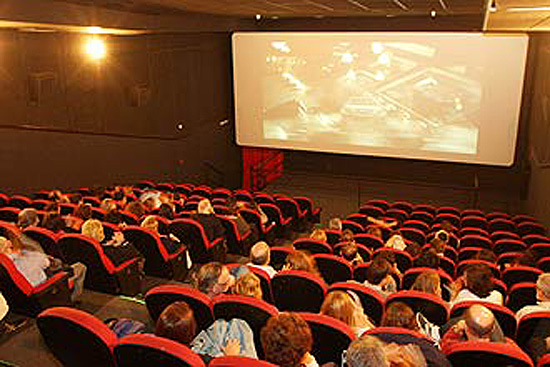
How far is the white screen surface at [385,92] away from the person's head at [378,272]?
23.6 feet

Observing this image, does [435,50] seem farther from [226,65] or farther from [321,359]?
[321,359]

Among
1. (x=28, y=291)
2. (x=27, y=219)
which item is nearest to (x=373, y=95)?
(x=27, y=219)

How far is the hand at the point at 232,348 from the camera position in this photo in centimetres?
288

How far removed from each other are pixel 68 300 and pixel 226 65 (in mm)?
9602

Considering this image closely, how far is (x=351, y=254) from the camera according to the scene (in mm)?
5137

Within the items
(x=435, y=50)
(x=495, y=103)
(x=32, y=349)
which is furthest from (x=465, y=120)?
(x=32, y=349)

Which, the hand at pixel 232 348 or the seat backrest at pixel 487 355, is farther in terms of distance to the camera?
the hand at pixel 232 348

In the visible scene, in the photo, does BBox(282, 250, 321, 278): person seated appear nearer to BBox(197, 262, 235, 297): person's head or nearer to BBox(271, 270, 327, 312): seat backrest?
BBox(271, 270, 327, 312): seat backrest

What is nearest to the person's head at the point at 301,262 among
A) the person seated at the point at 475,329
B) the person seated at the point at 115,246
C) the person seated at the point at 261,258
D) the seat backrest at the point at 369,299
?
the person seated at the point at 261,258

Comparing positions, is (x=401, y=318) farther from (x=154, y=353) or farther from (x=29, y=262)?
(x=29, y=262)

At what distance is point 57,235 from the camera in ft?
15.6

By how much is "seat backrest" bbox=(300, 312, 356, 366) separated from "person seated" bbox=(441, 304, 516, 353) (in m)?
0.59

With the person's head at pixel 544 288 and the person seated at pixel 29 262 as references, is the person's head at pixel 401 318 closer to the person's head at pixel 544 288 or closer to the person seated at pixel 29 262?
the person's head at pixel 544 288

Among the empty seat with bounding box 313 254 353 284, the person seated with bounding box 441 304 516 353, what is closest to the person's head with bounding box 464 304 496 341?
the person seated with bounding box 441 304 516 353
